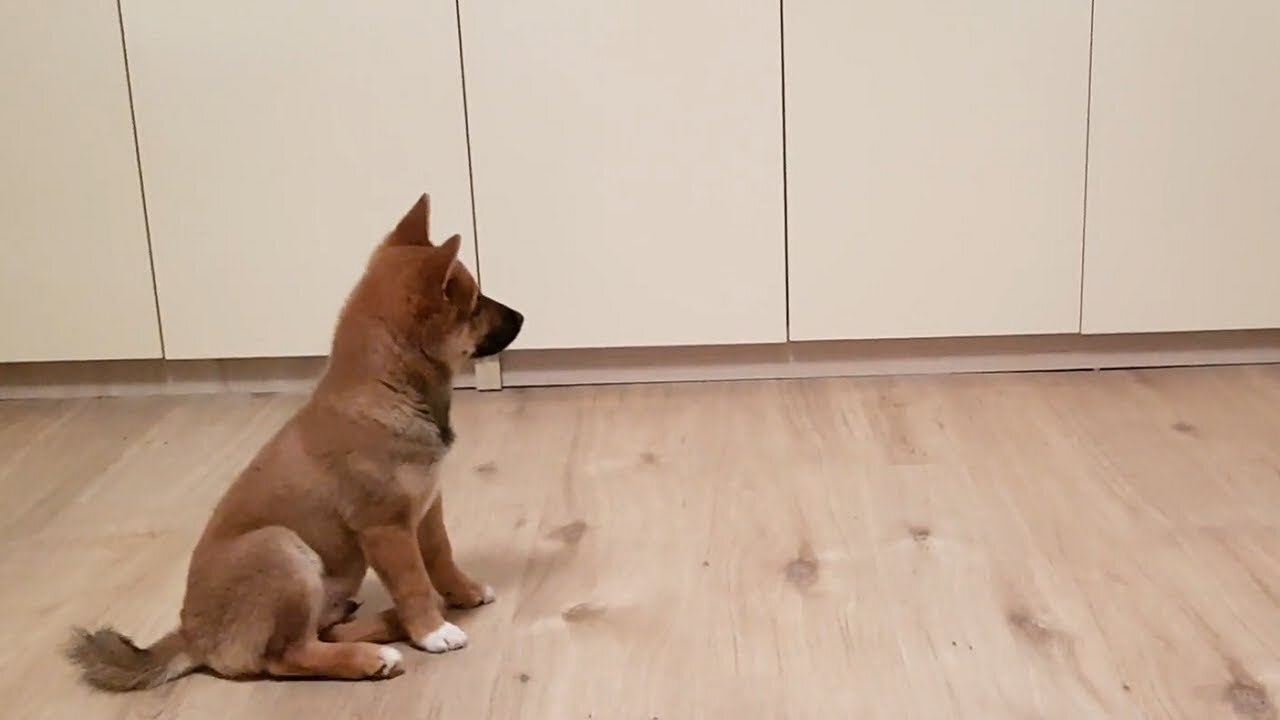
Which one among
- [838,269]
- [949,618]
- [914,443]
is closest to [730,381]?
[838,269]

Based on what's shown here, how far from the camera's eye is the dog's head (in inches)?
61.1

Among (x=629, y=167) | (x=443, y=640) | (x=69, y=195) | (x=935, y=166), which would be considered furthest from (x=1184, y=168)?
(x=69, y=195)

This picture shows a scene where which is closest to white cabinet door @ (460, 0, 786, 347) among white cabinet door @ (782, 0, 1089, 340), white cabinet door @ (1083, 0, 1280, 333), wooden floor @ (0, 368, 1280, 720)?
white cabinet door @ (782, 0, 1089, 340)

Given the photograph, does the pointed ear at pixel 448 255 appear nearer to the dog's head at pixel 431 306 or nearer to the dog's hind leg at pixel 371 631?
the dog's head at pixel 431 306

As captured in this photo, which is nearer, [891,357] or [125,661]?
[125,661]

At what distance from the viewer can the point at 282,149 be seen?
2.46m

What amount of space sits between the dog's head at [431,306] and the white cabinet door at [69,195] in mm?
1100

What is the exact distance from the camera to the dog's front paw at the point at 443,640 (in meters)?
1.62

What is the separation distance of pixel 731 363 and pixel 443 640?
113 cm

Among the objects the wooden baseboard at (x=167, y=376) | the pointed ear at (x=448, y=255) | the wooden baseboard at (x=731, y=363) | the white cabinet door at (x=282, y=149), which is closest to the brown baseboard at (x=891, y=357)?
the wooden baseboard at (x=731, y=363)

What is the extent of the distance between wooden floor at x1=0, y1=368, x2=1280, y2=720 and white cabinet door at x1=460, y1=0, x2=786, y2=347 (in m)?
0.18

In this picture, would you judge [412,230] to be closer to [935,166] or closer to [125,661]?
[125,661]

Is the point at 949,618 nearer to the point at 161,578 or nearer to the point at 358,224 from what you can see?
the point at 161,578

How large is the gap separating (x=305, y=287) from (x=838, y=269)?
102 cm
